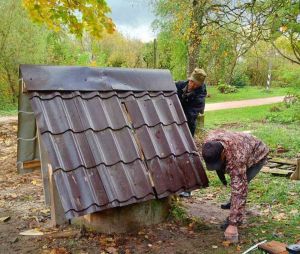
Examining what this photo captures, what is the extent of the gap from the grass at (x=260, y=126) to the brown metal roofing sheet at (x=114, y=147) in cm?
577

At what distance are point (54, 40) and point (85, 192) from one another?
2137 centimetres

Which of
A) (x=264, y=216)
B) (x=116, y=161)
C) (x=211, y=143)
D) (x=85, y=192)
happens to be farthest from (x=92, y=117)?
(x=264, y=216)

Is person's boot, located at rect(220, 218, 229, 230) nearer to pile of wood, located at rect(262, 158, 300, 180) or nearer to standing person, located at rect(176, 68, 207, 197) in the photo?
standing person, located at rect(176, 68, 207, 197)

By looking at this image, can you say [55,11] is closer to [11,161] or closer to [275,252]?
[11,161]

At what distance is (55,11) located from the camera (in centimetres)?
762

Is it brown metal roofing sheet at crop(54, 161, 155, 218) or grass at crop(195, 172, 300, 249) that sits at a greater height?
brown metal roofing sheet at crop(54, 161, 155, 218)

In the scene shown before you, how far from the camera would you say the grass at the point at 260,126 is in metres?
10.8

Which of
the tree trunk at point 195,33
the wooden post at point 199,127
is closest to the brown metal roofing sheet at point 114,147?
the wooden post at point 199,127

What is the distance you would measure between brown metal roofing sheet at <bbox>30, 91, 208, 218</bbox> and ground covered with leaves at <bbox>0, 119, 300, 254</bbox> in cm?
66

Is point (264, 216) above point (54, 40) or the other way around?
the other way around

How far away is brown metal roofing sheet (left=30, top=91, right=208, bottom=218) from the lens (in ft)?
13.0

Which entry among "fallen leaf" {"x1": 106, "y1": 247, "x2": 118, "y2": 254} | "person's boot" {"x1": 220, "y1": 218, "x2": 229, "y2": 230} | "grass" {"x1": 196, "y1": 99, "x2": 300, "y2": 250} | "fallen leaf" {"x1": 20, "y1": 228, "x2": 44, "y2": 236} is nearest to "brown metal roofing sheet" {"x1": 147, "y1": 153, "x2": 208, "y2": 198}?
"person's boot" {"x1": 220, "y1": 218, "x2": 229, "y2": 230}

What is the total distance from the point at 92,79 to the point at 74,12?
3.66 meters

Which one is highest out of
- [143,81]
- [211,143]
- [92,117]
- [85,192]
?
[143,81]
